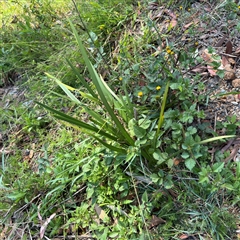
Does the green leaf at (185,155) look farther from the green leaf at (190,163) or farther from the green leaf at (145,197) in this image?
the green leaf at (145,197)

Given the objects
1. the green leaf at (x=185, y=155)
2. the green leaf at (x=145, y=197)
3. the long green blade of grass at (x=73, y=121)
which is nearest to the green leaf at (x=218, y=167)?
the green leaf at (x=185, y=155)

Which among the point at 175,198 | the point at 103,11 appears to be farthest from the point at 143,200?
the point at 103,11

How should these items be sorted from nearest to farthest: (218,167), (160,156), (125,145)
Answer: (218,167) → (160,156) → (125,145)

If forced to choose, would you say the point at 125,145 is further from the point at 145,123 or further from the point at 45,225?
the point at 45,225

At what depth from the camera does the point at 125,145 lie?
1.40 meters

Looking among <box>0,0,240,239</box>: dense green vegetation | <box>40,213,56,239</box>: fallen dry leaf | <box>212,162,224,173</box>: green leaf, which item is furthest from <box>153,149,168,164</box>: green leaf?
<box>40,213,56,239</box>: fallen dry leaf

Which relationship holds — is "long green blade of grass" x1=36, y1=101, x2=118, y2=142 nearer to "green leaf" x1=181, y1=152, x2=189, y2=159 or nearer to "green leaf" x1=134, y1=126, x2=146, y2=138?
"green leaf" x1=134, y1=126, x2=146, y2=138

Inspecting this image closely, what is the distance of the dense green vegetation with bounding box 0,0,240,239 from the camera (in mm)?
1248

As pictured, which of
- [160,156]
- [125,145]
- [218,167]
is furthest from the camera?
[125,145]

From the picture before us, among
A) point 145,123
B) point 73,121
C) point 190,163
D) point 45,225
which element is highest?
point 73,121

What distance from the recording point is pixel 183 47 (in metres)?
1.75

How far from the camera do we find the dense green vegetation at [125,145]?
4.09 feet

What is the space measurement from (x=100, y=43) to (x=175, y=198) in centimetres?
120

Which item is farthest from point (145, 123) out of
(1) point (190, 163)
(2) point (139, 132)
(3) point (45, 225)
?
(3) point (45, 225)
